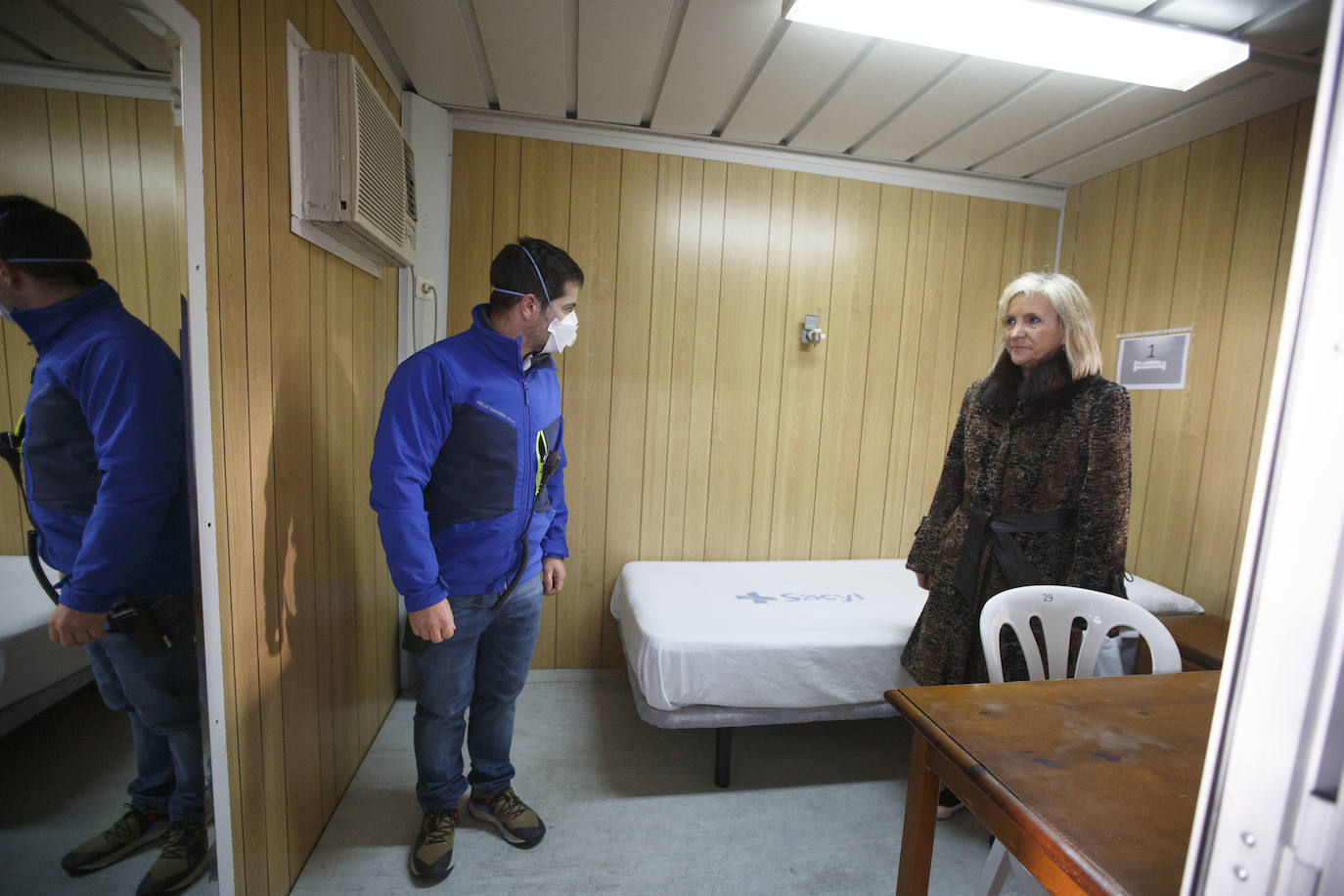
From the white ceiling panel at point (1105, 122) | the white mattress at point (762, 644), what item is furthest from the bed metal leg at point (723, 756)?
the white ceiling panel at point (1105, 122)

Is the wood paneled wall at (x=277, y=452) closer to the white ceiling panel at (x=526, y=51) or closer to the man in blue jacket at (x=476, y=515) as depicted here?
the man in blue jacket at (x=476, y=515)

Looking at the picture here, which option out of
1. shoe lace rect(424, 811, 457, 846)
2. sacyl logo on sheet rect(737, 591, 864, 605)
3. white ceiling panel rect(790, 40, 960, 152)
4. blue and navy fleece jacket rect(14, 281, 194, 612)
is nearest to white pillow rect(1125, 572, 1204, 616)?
sacyl logo on sheet rect(737, 591, 864, 605)

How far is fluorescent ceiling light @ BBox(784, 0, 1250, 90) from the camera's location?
1.52 meters

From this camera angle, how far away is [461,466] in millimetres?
1464

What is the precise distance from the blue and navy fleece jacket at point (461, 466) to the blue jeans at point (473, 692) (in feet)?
0.29

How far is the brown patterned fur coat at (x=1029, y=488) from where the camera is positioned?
150 centimetres

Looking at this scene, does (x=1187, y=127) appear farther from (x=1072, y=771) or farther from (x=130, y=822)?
(x=130, y=822)

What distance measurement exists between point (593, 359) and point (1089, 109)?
214 cm

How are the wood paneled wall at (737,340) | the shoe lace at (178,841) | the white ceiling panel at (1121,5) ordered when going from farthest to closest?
the wood paneled wall at (737,340) < the white ceiling panel at (1121,5) < the shoe lace at (178,841)

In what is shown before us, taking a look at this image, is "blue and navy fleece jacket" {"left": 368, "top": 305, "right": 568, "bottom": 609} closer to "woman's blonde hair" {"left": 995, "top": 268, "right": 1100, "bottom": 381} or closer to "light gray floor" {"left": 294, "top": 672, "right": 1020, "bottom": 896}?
"light gray floor" {"left": 294, "top": 672, "right": 1020, "bottom": 896}

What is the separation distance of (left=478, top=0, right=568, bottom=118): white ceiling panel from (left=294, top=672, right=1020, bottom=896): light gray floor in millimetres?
2450

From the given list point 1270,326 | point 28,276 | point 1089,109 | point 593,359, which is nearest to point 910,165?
point 1089,109

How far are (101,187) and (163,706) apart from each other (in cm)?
84

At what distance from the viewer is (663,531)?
2.65m
